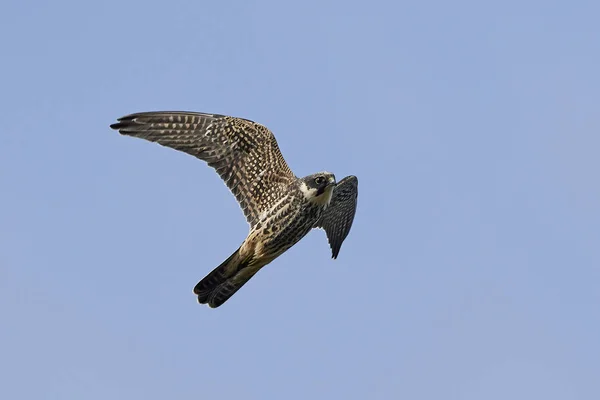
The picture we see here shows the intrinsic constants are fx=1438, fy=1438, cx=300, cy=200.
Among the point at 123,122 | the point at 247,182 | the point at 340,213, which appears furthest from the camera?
the point at 340,213

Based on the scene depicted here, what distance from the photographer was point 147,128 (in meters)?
26.5

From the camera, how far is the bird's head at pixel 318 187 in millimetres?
26203

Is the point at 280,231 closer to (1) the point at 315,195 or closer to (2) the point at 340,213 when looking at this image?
(1) the point at 315,195

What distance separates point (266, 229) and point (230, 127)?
2.13 m

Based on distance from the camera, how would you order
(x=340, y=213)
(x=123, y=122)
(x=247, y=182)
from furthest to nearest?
(x=340, y=213), (x=247, y=182), (x=123, y=122)

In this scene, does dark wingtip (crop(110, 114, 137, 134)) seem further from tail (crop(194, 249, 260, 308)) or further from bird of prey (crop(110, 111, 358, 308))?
tail (crop(194, 249, 260, 308))

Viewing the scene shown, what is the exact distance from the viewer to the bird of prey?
26281 mm

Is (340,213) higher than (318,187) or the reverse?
higher

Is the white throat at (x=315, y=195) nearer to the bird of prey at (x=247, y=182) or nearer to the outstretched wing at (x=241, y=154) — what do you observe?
the bird of prey at (x=247, y=182)

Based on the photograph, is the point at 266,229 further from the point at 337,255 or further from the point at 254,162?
the point at 337,255

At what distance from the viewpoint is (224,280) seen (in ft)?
87.4

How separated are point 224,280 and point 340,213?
13.1 ft

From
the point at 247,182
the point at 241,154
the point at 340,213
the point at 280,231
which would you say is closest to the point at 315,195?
the point at 280,231

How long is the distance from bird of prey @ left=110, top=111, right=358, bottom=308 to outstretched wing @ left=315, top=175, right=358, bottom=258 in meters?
2.18
